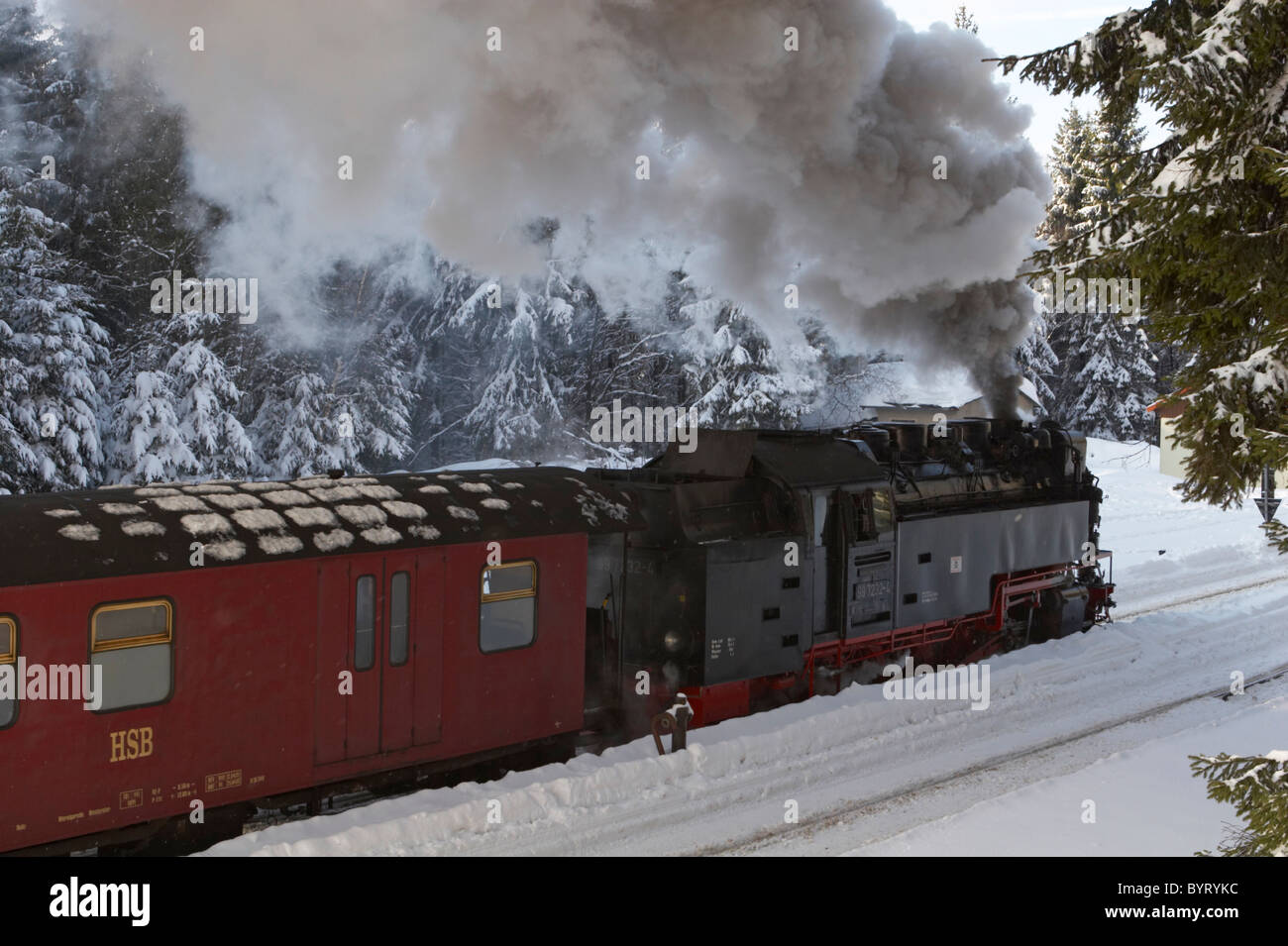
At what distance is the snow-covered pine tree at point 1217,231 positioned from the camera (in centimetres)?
680

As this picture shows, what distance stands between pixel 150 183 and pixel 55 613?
2410 centimetres

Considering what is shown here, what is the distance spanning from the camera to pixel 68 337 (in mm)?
22406

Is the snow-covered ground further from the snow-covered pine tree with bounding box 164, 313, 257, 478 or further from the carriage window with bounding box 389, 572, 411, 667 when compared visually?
the snow-covered pine tree with bounding box 164, 313, 257, 478

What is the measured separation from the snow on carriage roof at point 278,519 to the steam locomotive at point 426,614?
0.02 m

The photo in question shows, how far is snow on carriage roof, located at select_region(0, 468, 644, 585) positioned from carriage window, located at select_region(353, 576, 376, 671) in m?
0.31

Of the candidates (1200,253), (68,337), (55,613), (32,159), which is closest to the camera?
(55,613)

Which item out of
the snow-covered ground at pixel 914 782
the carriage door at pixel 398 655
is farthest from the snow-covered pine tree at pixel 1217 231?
the carriage door at pixel 398 655

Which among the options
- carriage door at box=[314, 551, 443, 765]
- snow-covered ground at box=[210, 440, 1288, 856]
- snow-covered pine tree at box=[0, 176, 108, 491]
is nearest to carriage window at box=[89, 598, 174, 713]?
carriage door at box=[314, 551, 443, 765]

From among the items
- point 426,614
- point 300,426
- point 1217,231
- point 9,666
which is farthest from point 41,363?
point 1217,231
